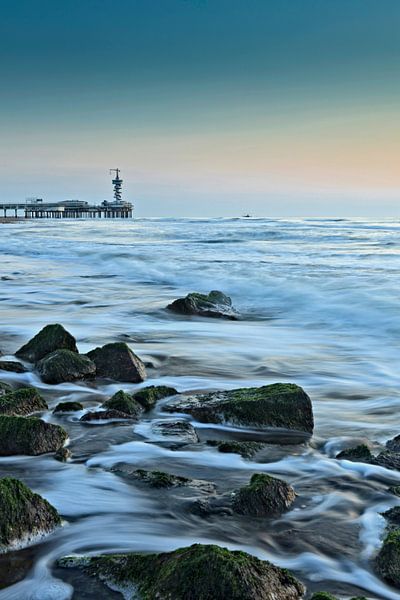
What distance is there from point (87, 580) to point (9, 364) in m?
4.22

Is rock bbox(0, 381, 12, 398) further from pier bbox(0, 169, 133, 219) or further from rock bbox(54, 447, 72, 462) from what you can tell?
pier bbox(0, 169, 133, 219)

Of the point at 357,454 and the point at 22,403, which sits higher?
the point at 22,403

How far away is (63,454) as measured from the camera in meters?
4.40

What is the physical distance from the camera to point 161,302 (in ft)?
43.7

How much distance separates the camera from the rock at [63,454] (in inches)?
171

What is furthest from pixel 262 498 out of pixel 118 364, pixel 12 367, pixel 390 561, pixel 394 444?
pixel 12 367

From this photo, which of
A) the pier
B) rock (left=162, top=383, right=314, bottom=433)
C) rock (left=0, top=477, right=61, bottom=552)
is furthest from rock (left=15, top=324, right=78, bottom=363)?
the pier

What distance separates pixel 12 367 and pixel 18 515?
3843 mm

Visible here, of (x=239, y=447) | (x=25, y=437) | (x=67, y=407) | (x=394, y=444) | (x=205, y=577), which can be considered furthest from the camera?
(x=67, y=407)

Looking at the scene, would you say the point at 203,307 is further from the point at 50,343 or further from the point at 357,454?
the point at 357,454

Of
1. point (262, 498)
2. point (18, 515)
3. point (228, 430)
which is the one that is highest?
point (18, 515)

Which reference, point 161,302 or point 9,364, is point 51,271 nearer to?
point 161,302

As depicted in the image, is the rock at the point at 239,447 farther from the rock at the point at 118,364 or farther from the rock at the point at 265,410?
the rock at the point at 118,364

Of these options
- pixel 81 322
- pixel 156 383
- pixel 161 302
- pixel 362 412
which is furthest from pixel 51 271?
pixel 362 412
